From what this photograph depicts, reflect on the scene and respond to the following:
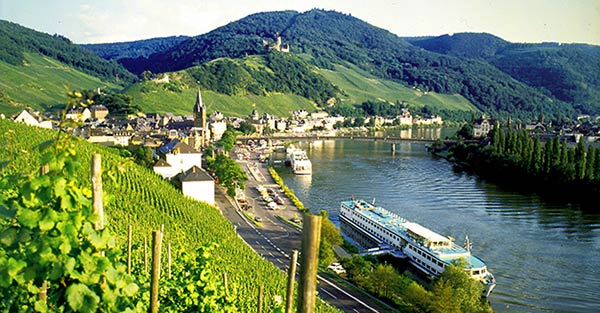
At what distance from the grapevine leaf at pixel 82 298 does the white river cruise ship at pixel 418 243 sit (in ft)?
49.0

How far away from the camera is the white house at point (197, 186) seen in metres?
24.0

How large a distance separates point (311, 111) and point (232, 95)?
1747cm

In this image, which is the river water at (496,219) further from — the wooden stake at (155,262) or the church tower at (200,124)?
the wooden stake at (155,262)

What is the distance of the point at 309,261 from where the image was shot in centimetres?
218

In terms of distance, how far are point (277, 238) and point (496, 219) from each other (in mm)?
10768

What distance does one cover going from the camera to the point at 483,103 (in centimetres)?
14625

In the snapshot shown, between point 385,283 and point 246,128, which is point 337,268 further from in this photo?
point 246,128

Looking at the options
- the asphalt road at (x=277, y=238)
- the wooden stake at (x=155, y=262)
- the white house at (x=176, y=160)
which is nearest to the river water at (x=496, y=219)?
the asphalt road at (x=277, y=238)

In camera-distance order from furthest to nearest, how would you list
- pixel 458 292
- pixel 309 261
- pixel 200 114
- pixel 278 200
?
pixel 200 114
pixel 278 200
pixel 458 292
pixel 309 261

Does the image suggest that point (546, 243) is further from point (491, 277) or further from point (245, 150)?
point (245, 150)

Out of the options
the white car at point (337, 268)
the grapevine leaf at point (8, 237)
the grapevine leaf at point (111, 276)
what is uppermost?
the grapevine leaf at point (8, 237)

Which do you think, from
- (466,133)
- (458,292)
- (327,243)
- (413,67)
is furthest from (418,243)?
(413,67)

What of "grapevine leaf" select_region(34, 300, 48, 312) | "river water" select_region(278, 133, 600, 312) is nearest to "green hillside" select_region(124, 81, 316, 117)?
"river water" select_region(278, 133, 600, 312)

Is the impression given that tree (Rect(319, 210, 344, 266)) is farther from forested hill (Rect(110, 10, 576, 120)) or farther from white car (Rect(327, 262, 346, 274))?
forested hill (Rect(110, 10, 576, 120))
